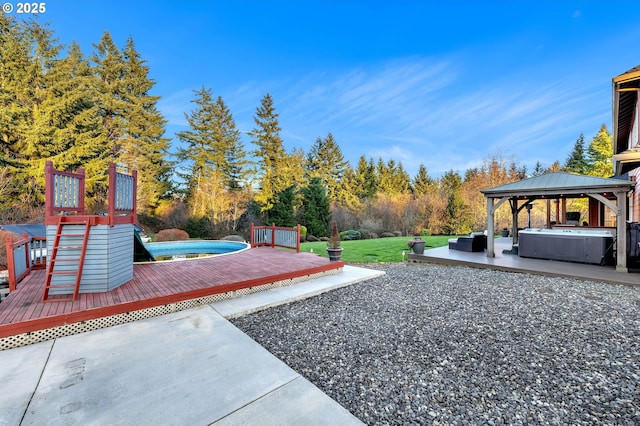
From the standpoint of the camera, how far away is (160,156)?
19.5 meters

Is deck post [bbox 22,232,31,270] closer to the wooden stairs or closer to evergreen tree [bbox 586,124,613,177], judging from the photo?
the wooden stairs

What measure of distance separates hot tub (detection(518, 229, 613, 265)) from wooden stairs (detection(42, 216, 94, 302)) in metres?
10.4

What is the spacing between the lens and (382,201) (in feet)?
73.7

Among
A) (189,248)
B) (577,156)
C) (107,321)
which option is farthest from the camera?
(577,156)

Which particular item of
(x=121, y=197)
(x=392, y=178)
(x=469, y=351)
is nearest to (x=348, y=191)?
(x=392, y=178)

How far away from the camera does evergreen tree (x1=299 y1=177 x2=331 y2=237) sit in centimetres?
1941

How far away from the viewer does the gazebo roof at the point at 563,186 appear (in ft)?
20.7

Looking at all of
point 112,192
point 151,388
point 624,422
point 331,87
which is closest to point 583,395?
point 624,422

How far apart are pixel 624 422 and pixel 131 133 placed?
23.9 m

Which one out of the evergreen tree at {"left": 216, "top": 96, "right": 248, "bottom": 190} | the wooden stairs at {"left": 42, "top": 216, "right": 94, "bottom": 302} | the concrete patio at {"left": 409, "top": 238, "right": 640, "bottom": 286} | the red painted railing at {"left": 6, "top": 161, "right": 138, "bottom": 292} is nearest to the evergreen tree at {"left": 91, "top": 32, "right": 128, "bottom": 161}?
the evergreen tree at {"left": 216, "top": 96, "right": 248, "bottom": 190}

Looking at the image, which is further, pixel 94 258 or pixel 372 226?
pixel 372 226

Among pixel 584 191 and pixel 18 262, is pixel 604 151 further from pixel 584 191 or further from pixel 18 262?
pixel 18 262

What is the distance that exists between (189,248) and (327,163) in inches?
745

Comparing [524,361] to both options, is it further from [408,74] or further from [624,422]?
[408,74]
